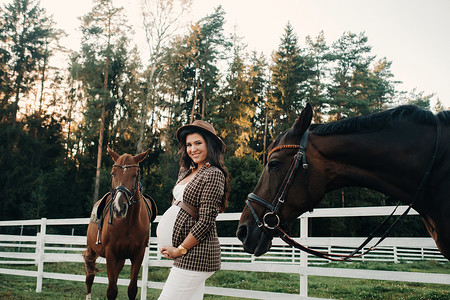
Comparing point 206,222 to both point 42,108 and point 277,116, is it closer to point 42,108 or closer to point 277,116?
point 277,116

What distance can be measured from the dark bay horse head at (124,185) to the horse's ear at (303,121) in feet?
8.79

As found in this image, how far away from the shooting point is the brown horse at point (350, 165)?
204 centimetres

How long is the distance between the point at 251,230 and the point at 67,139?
31947 millimetres

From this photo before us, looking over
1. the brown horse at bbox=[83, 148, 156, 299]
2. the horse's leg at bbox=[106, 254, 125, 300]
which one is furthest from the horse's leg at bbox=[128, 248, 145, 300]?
the horse's leg at bbox=[106, 254, 125, 300]

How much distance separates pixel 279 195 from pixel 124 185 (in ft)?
8.97

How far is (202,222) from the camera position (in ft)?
7.64

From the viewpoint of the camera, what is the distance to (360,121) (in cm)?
223

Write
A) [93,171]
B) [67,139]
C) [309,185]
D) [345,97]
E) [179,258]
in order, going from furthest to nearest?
[67,139] → [93,171] → [345,97] → [179,258] → [309,185]

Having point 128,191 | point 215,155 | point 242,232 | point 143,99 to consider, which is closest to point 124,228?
point 128,191

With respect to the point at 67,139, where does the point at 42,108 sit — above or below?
Answer: above

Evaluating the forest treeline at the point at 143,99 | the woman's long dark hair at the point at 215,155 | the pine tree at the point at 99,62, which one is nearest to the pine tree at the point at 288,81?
the forest treeline at the point at 143,99

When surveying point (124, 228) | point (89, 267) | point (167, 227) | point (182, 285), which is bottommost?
point (89, 267)

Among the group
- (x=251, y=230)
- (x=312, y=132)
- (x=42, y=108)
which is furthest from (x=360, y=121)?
(x=42, y=108)

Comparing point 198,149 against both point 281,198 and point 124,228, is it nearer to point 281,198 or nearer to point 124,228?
point 281,198
